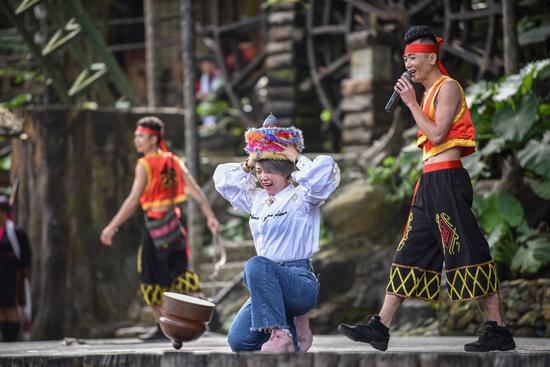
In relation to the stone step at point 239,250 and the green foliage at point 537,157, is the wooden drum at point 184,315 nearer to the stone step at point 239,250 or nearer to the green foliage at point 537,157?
the green foliage at point 537,157

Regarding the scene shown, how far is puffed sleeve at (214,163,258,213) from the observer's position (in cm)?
656

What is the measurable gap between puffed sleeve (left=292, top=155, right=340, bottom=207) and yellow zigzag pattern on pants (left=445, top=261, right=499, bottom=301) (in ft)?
2.74

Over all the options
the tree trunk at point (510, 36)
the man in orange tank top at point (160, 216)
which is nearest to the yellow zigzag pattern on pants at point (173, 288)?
the man in orange tank top at point (160, 216)

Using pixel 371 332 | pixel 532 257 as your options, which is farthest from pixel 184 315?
pixel 532 257

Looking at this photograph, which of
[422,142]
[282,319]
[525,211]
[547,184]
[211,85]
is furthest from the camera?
[211,85]

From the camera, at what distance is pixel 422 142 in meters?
6.48

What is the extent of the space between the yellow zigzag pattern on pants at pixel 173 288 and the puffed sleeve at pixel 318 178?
11.6ft

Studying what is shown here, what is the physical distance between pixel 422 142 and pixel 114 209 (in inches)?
265

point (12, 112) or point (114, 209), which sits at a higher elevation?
point (12, 112)

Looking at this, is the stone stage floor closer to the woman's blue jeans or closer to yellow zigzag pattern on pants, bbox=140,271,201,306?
the woman's blue jeans

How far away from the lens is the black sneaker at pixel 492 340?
242 inches

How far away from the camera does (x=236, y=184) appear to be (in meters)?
6.56

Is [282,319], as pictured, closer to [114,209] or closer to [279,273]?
[279,273]

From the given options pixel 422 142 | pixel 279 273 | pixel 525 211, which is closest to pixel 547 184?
pixel 525 211
